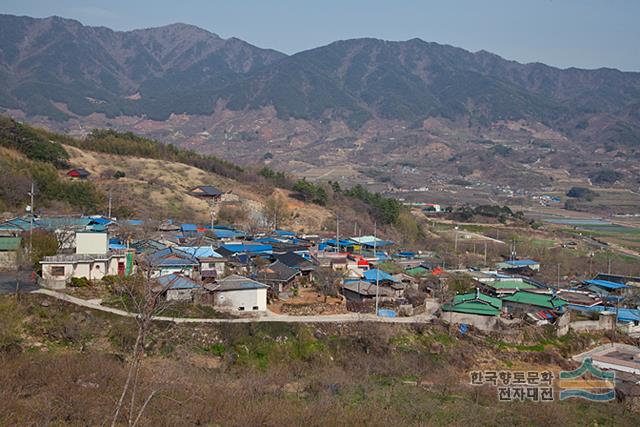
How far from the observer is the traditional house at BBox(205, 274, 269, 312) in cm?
1605

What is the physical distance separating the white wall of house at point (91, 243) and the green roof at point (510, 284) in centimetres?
1312

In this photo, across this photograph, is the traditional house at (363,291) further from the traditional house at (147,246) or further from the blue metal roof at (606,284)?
the blue metal roof at (606,284)

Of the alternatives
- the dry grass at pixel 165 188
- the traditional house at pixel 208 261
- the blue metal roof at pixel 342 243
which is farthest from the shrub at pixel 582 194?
the traditional house at pixel 208 261

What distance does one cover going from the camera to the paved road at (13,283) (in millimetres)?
14992

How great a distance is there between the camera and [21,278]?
16.3 meters

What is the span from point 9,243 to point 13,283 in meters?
2.43

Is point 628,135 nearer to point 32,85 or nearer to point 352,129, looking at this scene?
point 352,129

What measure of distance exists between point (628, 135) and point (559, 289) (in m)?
133

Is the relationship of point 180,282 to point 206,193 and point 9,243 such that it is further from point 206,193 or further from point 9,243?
point 206,193

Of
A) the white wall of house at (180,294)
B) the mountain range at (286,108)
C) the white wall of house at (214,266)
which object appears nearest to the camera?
the white wall of house at (180,294)

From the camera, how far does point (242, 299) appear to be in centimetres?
1617

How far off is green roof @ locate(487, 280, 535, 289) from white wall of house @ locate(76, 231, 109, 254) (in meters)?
13.1

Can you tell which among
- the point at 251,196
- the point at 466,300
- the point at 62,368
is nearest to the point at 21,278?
the point at 62,368

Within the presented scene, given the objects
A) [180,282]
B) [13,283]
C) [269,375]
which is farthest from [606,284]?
[13,283]
